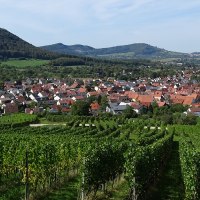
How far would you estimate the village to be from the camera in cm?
11844

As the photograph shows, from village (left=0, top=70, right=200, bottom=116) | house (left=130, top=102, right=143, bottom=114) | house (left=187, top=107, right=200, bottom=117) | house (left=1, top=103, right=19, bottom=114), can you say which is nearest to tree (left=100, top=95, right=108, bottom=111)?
village (left=0, top=70, right=200, bottom=116)

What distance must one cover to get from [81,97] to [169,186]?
375 feet

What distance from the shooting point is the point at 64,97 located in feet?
494

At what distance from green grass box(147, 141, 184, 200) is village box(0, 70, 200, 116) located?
73.9 metres

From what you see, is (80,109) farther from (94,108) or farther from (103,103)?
(103,103)

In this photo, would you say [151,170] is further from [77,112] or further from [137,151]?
[77,112]

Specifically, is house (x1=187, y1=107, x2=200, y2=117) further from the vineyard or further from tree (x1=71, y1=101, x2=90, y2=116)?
the vineyard

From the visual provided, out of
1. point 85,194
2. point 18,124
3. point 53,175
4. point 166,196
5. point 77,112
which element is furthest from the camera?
point 77,112

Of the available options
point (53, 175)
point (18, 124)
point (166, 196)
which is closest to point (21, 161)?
point (53, 175)

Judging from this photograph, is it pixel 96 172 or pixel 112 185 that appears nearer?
pixel 96 172

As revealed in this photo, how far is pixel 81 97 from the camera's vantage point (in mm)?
144625

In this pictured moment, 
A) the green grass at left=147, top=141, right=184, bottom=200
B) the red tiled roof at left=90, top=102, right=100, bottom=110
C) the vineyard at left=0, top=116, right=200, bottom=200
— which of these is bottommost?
the red tiled roof at left=90, top=102, right=100, bottom=110

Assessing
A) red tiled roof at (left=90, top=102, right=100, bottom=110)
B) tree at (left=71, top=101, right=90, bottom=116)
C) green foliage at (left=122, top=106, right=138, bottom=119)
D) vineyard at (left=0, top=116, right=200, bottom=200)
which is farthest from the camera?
red tiled roof at (left=90, top=102, right=100, bottom=110)

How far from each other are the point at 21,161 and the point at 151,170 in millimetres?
9641
